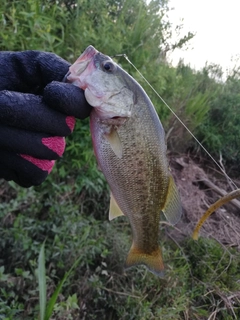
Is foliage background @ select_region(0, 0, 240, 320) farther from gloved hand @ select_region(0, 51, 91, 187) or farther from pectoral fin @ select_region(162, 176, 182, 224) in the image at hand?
pectoral fin @ select_region(162, 176, 182, 224)

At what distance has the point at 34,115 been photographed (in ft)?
4.09

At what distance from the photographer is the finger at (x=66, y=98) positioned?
120 cm

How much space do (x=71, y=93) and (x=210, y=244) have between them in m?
2.69

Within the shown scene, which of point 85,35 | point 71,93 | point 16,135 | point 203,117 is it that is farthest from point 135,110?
point 203,117

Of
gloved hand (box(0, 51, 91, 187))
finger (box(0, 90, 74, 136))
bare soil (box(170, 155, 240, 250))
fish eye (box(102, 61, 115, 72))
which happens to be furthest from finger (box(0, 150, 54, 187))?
bare soil (box(170, 155, 240, 250))

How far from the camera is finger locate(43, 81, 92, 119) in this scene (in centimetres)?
120

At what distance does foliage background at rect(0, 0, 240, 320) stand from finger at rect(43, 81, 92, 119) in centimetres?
123

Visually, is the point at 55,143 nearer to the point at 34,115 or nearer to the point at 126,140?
the point at 34,115

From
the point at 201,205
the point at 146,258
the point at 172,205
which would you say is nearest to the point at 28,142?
the point at 172,205

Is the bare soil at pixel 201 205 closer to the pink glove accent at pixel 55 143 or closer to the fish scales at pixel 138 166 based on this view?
the fish scales at pixel 138 166

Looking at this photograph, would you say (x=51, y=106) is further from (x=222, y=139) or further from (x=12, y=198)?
(x=222, y=139)

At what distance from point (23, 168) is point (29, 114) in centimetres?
24

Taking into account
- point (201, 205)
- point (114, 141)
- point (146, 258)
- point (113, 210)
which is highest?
point (114, 141)

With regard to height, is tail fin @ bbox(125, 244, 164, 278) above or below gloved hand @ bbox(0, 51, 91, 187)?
below
